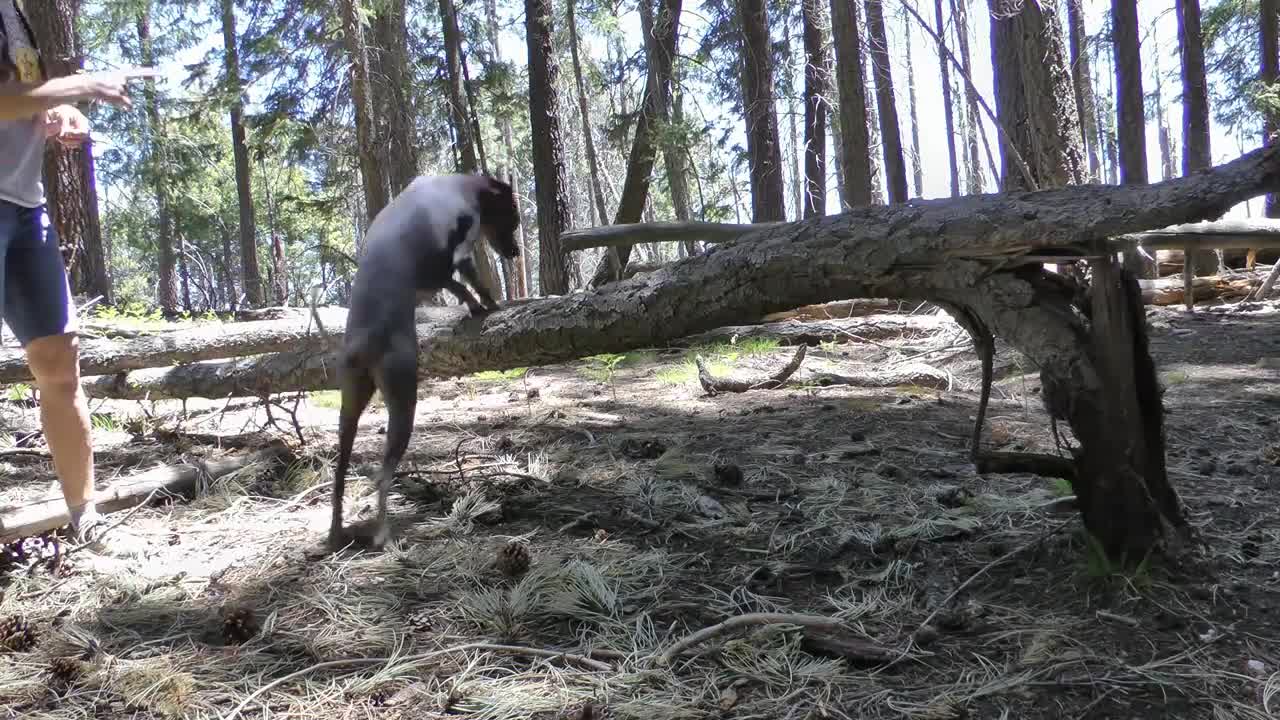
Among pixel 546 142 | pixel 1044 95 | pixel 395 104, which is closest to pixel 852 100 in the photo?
pixel 1044 95

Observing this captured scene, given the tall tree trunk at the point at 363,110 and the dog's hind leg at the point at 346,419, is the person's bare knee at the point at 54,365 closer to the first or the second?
the dog's hind leg at the point at 346,419

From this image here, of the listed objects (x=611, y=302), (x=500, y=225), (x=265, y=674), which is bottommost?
(x=265, y=674)

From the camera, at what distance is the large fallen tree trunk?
2.36 metres

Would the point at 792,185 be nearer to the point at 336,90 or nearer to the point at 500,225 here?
the point at 336,90

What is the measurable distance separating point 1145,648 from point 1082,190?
1349mm

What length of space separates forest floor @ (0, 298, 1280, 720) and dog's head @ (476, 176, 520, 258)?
112cm

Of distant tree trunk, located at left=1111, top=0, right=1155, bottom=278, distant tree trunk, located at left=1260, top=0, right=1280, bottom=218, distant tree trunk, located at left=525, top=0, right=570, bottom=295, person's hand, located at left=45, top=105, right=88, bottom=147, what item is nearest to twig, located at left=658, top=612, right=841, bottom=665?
person's hand, located at left=45, top=105, right=88, bottom=147

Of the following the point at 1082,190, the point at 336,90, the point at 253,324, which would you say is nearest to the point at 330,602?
the point at 1082,190

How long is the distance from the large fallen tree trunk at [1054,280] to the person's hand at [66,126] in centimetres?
265

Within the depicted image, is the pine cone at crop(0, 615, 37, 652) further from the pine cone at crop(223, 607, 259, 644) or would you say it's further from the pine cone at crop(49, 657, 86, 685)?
the pine cone at crop(223, 607, 259, 644)

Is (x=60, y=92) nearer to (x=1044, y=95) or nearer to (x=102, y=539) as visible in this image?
(x=102, y=539)

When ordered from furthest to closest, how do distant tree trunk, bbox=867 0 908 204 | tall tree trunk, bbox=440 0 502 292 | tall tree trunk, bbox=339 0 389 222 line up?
1. distant tree trunk, bbox=867 0 908 204
2. tall tree trunk, bbox=440 0 502 292
3. tall tree trunk, bbox=339 0 389 222

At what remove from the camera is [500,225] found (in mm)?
4098

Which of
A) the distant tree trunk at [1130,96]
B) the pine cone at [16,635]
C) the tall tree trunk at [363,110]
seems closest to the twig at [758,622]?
the pine cone at [16,635]
